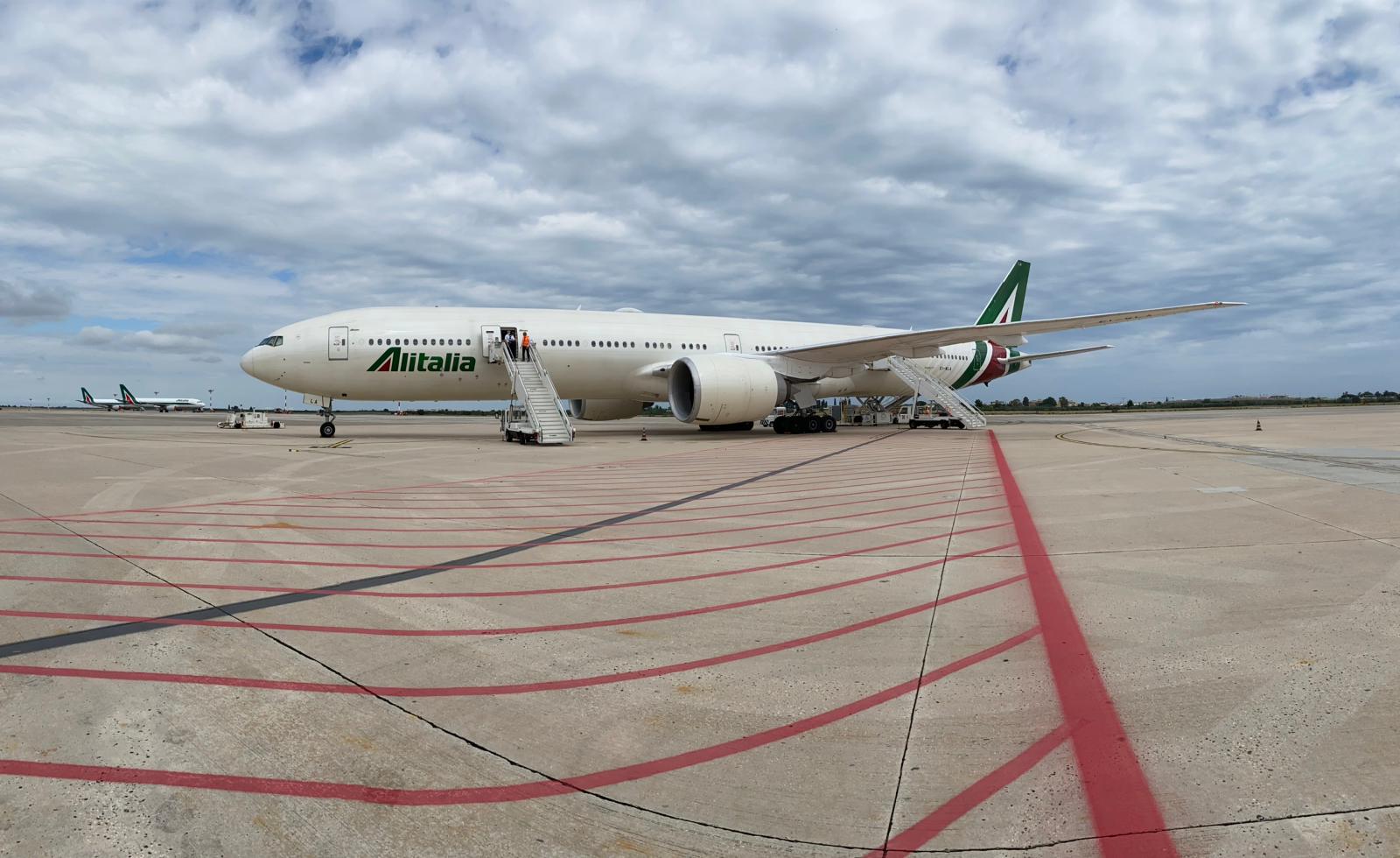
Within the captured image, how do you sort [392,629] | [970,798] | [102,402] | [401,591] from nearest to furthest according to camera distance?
[970,798]
[392,629]
[401,591]
[102,402]

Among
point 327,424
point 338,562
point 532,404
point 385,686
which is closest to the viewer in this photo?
point 385,686

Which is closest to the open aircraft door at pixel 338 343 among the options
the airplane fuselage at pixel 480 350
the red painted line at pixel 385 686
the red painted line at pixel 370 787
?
the airplane fuselage at pixel 480 350

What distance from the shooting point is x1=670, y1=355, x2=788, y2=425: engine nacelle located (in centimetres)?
2100

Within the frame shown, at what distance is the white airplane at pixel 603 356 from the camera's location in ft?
66.0

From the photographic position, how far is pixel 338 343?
65.5ft

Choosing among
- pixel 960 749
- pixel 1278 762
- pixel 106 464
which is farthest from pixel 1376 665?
pixel 106 464

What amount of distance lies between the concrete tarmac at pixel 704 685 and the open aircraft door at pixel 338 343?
1306 centimetres

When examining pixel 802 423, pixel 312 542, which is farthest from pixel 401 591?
pixel 802 423

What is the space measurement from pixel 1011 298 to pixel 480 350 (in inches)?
853

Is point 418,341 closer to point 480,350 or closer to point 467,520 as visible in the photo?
point 480,350

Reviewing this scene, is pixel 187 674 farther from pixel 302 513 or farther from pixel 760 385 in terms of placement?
pixel 760 385

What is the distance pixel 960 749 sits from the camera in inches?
107

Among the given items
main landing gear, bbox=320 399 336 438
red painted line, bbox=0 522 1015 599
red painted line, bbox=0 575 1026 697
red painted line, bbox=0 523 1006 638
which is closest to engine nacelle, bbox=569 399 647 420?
main landing gear, bbox=320 399 336 438

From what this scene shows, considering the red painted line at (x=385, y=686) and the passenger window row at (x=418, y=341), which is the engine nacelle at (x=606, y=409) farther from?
the red painted line at (x=385, y=686)
